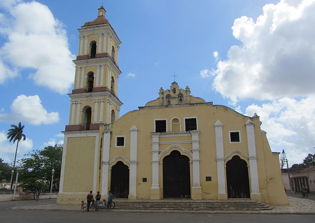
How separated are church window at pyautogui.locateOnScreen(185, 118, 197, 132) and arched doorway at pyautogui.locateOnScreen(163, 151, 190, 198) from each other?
2.27 meters

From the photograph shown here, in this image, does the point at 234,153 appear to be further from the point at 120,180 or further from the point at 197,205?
the point at 120,180

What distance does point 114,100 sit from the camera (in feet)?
90.6

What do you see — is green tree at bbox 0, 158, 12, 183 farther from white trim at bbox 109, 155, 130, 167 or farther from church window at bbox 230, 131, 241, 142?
church window at bbox 230, 131, 241, 142

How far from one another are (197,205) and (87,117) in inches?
550

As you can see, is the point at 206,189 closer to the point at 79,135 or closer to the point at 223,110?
the point at 223,110

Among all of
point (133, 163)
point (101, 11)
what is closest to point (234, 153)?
point (133, 163)

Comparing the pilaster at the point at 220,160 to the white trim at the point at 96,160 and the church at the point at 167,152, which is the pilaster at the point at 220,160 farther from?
the white trim at the point at 96,160

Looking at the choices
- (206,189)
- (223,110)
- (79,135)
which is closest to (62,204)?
(79,135)

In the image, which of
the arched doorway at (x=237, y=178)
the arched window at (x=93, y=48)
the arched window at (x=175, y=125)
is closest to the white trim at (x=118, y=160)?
the arched window at (x=175, y=125)

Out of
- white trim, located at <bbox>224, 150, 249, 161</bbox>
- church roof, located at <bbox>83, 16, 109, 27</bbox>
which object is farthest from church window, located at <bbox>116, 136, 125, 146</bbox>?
church roof, located at <bbox>83, 16, 109, 27</bbox>

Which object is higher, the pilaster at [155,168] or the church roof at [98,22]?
the church roof at [98,22]

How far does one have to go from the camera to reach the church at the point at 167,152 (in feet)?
71.6

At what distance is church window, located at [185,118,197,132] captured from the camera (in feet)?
77.5

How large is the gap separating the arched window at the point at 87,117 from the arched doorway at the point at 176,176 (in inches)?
336
